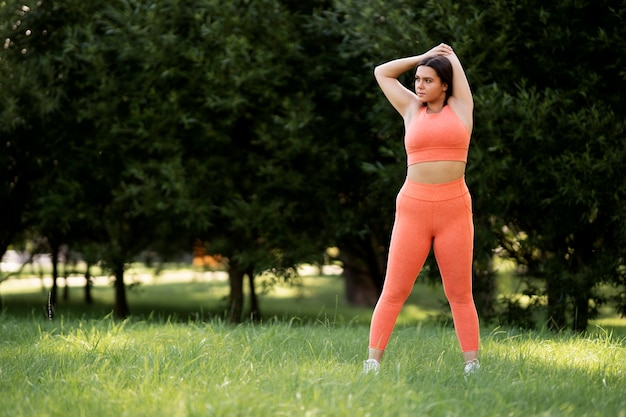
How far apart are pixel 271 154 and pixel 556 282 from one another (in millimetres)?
3363

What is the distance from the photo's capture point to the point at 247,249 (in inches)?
348

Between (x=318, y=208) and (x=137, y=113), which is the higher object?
(x=137, y=113)

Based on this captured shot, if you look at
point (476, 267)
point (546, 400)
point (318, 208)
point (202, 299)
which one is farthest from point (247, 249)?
point (202, 299)

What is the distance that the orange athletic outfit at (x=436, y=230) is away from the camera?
450cm

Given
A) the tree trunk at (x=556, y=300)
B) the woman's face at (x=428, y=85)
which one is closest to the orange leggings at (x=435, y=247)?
the woman's face at (x=428, y=85)

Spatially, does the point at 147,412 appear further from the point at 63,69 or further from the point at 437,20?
the point at 63,69

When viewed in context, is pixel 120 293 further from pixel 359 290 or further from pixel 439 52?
pixel 439 52

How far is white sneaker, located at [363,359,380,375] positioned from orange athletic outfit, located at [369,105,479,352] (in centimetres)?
11

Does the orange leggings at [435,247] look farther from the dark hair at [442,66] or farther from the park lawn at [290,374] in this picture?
the dark hair at [442,66]

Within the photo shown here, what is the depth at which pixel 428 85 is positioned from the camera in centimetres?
459

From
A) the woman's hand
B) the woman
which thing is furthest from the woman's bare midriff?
the woman's hand

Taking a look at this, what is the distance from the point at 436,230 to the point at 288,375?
1.19m

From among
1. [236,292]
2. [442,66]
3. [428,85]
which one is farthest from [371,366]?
[236,292]

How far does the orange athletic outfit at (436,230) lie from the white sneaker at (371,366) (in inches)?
4.3
